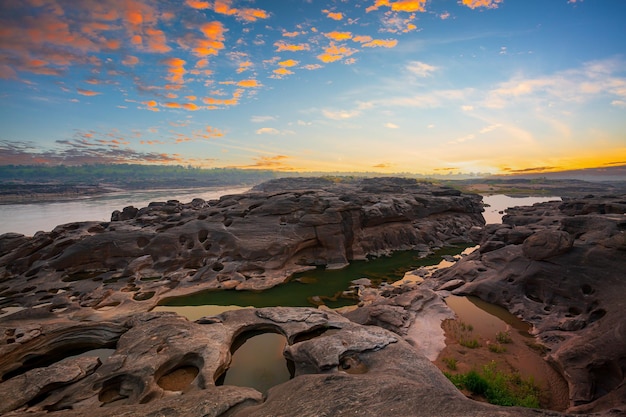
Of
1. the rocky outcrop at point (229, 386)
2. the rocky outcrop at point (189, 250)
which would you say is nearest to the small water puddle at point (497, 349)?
the rocky outcrop at point (229, 386)

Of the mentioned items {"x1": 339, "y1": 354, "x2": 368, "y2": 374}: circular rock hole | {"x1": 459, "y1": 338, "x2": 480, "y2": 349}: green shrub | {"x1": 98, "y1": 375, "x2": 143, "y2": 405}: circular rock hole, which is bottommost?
{"x1": 459, "y1": 338, "x2": 480, "y2": 349}: green shrub

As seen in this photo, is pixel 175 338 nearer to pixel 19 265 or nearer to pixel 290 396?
pixel 290 396

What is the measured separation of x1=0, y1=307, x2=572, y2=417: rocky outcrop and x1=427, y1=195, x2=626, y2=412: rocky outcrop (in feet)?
17.9

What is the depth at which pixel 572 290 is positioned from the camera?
15523 mm

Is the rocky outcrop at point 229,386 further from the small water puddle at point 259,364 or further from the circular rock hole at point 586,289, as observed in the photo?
the circular rock hole at point 586,289

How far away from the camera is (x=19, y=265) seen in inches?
951

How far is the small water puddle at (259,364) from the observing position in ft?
32.0

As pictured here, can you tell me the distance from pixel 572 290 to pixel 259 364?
56.2 ft

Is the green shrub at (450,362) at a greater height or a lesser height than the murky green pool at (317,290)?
greater

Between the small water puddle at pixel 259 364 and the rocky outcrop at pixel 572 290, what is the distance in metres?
9.56

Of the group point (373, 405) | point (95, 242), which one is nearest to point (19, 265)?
point (95, 242)

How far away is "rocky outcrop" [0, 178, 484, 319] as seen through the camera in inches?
814

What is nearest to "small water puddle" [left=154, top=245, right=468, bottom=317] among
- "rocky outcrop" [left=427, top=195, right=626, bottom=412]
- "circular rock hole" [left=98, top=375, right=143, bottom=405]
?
"rocky outcrop" [left=427, top=195, right=626, bottom=412]

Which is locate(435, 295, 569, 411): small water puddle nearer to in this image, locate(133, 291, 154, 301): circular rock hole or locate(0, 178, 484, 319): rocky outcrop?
locate(0, 178, 484, 319): rocky outcrop
